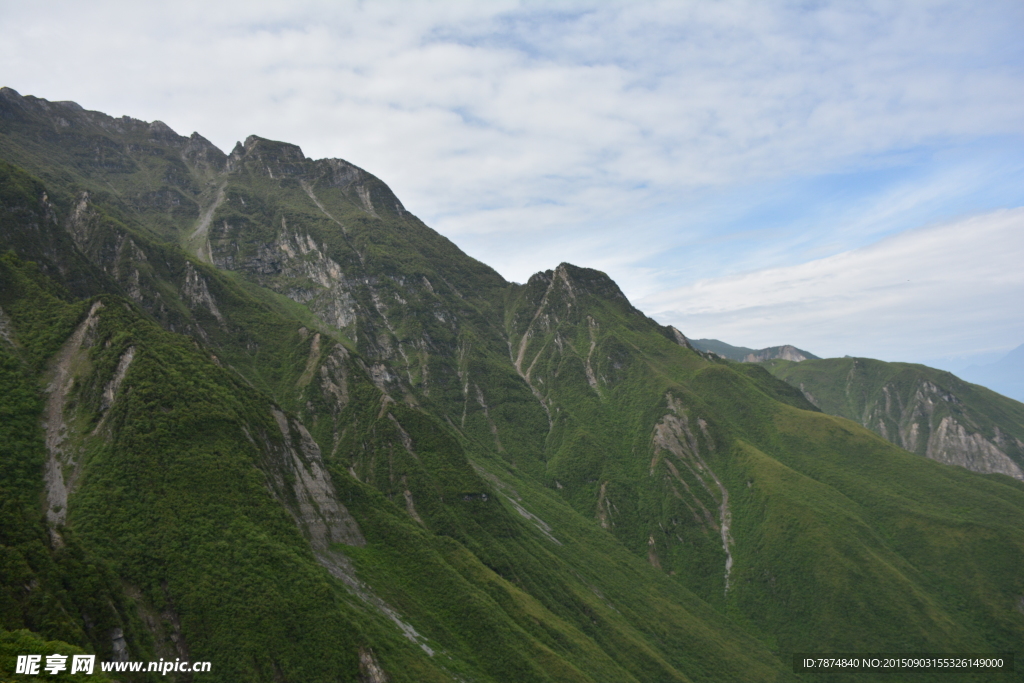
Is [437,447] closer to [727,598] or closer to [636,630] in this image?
[636,630]

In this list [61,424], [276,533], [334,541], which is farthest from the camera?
[334,541]

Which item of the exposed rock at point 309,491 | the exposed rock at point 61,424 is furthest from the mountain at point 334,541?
the exposed rock at point 309,491

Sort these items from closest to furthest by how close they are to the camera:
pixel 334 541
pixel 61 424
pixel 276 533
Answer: pixel 276 533
pixel 61 424
pixel 334 541

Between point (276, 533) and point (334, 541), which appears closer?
point (276, 533)

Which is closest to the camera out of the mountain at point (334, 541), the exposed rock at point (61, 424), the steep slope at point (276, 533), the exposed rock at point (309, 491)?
the mountain at point (334, 541)

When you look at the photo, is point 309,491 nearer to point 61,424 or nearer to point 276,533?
point 276,533

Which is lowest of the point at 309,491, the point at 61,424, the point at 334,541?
the point at 334,541

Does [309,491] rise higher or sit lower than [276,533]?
higher

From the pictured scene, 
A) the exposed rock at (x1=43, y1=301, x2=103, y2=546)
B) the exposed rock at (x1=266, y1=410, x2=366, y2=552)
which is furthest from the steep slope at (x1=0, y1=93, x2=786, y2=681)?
the exposed rock at (x1=266, y1=410, x2=366, y2=552)

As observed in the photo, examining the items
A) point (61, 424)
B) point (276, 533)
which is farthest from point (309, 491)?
point (61, 424)

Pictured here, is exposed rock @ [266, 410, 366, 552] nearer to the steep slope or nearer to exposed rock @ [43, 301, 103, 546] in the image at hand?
the steep slope

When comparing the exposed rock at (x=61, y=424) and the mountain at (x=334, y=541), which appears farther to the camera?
the exposed rock at (x=61, y=424)

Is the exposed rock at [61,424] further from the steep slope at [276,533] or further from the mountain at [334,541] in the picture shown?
the mountain at [334,541]

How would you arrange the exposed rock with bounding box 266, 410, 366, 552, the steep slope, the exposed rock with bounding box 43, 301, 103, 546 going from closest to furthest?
the steep slope → the exposed rock with bounding box 43, 301, 103, 546 → the exposed rock with bounding box 266, 410, 366, 552
